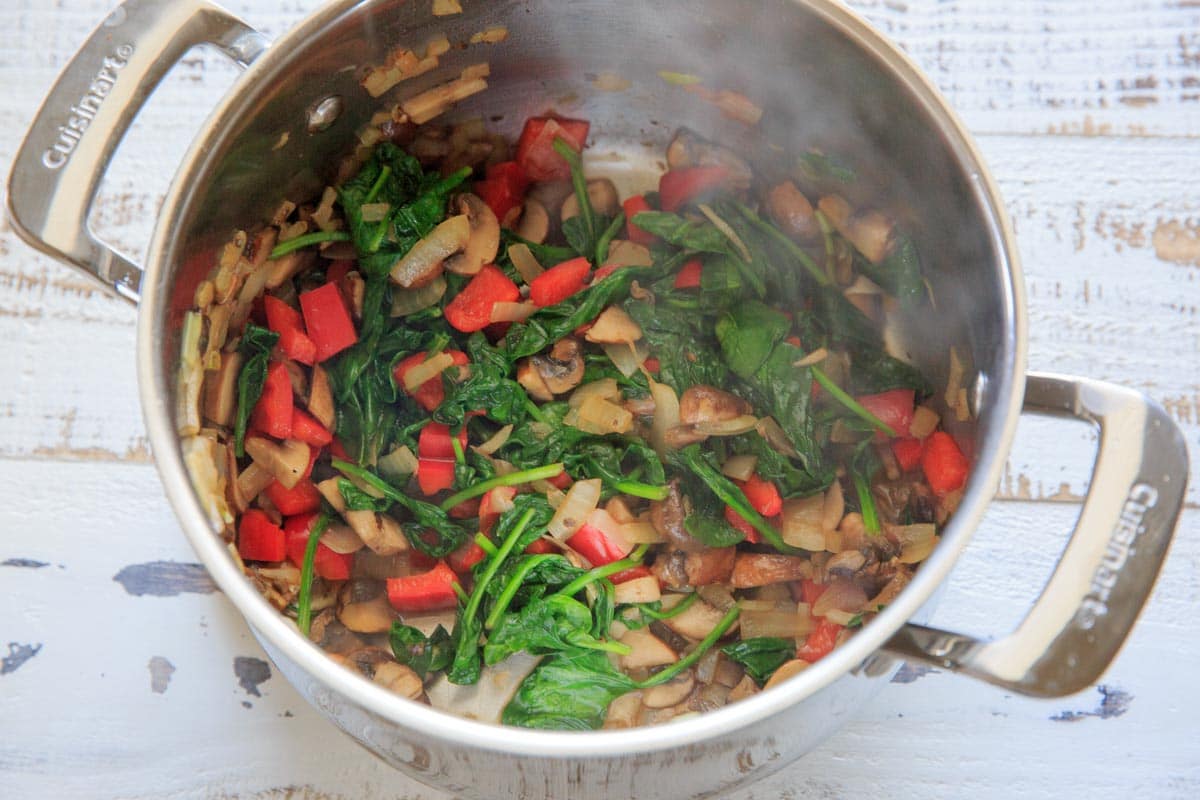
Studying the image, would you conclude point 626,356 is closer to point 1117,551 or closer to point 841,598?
point 841,598

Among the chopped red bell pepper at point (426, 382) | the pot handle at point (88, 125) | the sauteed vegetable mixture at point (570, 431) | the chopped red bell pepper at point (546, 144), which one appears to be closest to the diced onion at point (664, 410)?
the sauteed vegetable mixture at point (570, 431)

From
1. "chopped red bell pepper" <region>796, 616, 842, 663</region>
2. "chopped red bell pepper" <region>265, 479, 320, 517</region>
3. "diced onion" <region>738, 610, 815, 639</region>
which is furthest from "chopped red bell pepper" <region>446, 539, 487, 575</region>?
"chopped red bell pepper" <region>796, 616, 842, 663</region>

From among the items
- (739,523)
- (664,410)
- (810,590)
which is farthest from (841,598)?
(664,410)

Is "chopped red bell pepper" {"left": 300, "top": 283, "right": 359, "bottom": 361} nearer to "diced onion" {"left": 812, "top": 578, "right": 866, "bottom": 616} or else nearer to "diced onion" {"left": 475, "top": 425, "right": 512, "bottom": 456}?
"diced onion" {"left": 475, "top": 425, "right": 512, "bottom": 456}

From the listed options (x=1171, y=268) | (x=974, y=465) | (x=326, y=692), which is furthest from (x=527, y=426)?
(x=1171, y=268)

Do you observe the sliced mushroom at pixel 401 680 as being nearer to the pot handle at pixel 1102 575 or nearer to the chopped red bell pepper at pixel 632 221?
the pot handle at pixel 1102 575

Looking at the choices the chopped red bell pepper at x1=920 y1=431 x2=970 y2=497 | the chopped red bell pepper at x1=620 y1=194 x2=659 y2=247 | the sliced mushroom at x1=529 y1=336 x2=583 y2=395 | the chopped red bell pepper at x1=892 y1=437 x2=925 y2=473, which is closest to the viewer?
the chopped red bell pepper at x1=920 y1=431 x2=970 y2=497
